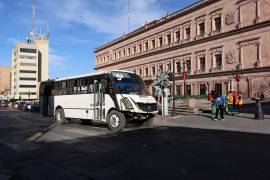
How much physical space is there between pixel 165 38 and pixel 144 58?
8.28 metres

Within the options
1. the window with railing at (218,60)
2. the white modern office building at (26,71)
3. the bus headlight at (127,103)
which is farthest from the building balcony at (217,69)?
the white modern office building at (26,71)

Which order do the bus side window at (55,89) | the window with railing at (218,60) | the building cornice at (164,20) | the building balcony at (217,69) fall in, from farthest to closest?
1. the building cornice at (164,20)
2. the window with railing at (218,60)
3. the building balcony at (217,69)
4. the bus side window at (55,89)

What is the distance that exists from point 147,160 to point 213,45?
42.8 meters

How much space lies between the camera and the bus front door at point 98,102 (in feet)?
54.3

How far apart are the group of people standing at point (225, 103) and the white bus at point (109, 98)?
18.1ft

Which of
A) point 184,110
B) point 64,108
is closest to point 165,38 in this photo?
point 184,110

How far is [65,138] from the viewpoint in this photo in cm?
1284

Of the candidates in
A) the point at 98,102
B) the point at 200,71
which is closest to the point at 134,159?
the point at 98,102

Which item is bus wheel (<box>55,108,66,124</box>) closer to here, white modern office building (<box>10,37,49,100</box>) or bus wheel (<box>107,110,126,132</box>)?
bus wheel (<box>107,110,126,132</box>)

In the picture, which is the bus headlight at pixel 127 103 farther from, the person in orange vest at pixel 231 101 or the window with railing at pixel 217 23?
the window with railing at pixel 217 23

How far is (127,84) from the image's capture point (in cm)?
1598

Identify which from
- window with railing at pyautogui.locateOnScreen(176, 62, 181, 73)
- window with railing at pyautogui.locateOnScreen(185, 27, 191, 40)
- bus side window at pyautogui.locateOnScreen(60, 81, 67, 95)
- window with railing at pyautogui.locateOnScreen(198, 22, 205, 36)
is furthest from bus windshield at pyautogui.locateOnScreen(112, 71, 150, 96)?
window with railing at pyautogui.locateOnScreen(176, 62, 181, 73)

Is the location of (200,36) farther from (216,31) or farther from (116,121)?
(116,121)

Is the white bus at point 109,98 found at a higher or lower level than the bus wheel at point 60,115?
higher
